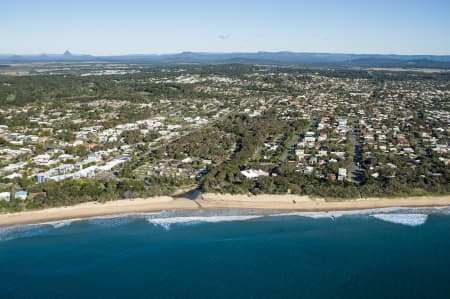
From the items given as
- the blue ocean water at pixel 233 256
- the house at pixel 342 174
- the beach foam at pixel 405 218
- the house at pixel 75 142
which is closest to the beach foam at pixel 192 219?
the blue ocean water at pixel 233 256

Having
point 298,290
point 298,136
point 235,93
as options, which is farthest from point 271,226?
point 235,93

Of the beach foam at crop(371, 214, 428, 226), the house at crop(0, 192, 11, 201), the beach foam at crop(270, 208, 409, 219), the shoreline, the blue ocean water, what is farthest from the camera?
the house at crop(0, 192, 11, 201)

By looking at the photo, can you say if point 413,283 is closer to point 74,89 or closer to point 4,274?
point 4,274

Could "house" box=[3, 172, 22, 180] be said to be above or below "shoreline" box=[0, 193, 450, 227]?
above

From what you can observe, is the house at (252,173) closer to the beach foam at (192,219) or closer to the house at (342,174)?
the house at (342,174)

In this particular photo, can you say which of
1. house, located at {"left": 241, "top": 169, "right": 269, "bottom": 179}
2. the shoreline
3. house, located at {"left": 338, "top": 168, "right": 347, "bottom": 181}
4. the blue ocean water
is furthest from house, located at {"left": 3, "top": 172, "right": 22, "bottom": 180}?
house, located at {"left": 338, "top": 168, "right": 347, "bottom": 181}

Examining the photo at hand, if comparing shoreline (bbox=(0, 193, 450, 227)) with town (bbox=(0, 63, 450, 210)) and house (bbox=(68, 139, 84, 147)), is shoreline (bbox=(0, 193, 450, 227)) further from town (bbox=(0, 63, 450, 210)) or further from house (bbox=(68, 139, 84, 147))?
house (bbox=(68, 139, 84, 147))

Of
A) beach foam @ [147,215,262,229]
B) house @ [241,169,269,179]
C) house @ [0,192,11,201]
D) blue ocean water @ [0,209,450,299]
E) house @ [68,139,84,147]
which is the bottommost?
blue ocean water @ [0,209,450,299]
